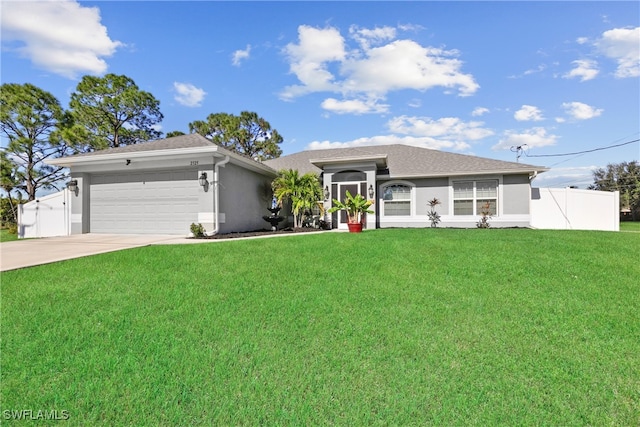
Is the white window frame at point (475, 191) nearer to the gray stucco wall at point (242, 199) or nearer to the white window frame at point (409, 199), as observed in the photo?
the white window frame at point (409, 199)

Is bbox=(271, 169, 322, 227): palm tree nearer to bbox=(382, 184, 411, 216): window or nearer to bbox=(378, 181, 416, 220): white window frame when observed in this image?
bbox=(378, 181, 416, 220): white window frame

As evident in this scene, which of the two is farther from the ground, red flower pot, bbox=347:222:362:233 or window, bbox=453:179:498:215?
window, bbox=453:179:498:215

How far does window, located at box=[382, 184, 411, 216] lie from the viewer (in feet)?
51.1

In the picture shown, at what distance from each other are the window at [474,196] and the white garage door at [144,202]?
1214cm

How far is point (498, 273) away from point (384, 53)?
11.8m

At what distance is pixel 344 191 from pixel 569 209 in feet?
37.6

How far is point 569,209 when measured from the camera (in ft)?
49.8

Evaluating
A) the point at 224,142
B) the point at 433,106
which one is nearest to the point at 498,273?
the point at 433,106

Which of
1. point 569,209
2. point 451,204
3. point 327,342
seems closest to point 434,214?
point 451,204

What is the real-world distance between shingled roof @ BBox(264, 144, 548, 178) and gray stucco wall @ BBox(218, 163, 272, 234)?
2890mm

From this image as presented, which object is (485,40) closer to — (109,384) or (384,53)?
(384,53)

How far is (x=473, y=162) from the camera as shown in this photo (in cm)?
1528

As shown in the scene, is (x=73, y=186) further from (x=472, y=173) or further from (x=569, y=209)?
Answer: (x=569, y=209)

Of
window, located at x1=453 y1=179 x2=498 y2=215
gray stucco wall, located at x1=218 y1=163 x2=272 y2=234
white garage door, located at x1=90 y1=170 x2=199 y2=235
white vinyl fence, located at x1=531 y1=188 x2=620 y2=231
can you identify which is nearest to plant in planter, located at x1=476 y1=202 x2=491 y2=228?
window, located at x1=453 y1=179 x2=498 y2=215
